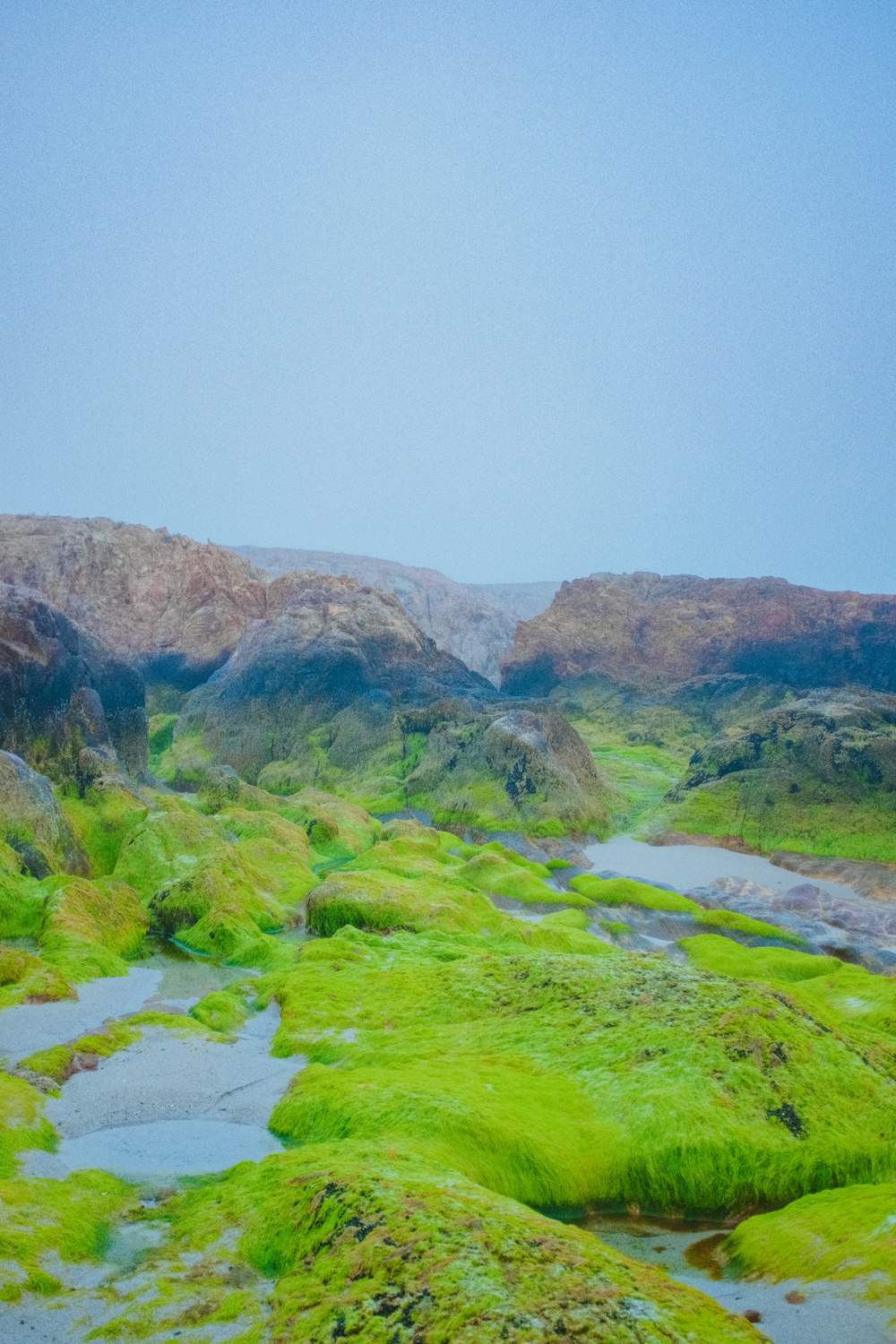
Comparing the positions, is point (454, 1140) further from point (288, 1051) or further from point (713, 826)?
point (713, 826)

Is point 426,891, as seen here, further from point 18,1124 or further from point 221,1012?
point 18,1124

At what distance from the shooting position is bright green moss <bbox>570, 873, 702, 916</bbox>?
1688 inches

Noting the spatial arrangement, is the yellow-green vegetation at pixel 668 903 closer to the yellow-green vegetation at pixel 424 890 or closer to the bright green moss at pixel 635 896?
the bright green moss at pixel 635 896

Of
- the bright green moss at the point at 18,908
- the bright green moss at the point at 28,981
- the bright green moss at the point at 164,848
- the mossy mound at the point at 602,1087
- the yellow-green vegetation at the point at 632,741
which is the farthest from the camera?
the yellow-green vegetation at the point at 632,741

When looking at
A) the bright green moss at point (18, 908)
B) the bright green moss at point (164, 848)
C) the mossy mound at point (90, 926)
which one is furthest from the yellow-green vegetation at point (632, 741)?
the bright green moss at point (18, 908)

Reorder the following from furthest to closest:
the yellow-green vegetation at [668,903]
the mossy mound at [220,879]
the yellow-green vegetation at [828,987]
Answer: the yellow-green vegetation at [668,903], the mossy mound at [220,879], the yellow-green vegetation at [828,987]

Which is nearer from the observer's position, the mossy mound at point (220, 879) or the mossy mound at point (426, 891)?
the mossy mound at point (220, 879)

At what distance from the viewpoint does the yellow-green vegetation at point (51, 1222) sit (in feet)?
30.5

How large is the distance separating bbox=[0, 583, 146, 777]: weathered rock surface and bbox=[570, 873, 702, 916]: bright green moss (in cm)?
2856

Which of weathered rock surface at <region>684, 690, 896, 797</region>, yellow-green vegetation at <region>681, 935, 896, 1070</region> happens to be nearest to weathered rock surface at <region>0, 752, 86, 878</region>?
yellow-green vegetation at <region>681, 935, 896, 1070</region>

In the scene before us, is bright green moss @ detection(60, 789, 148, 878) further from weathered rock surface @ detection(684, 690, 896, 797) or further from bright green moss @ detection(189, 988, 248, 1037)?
weathered rock surface @ detection(684, 690, 896, 797)

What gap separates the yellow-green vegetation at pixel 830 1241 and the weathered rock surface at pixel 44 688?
4203cm

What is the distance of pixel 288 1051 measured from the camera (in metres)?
19.5

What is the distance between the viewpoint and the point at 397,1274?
28.5 feet
